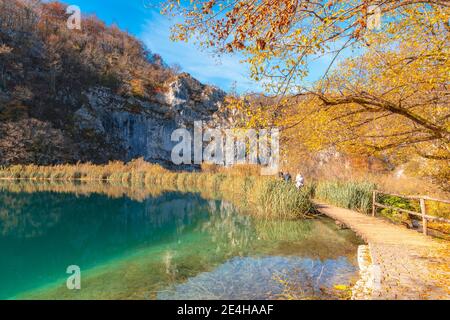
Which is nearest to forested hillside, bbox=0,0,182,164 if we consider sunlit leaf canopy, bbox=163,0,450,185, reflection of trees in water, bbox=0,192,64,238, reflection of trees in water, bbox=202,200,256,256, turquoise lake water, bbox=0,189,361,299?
reflection of trees in water, bbox=0,192,64,238

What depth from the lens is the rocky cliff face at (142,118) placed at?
40.5 m

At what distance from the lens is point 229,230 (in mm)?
9438

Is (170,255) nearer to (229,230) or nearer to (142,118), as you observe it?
(229,230)

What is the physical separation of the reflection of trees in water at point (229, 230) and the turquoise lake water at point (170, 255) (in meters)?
0.02

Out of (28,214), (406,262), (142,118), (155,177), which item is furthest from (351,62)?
(142,118)

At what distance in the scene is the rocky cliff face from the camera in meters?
40.5

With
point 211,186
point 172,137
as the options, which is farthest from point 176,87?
point 211,186

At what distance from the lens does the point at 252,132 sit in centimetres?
512

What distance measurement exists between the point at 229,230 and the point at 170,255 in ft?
9.50

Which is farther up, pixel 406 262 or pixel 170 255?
pixel 406 262

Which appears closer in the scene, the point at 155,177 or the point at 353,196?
the point at 353,196

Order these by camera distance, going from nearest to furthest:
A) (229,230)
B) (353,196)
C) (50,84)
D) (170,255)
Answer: (170,255) → (229,230) → (353,196) → (50,84)

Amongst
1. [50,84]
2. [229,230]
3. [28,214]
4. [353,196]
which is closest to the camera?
[229,230]

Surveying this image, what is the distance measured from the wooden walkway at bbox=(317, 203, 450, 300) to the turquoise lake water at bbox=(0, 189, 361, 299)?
1.73 feet
